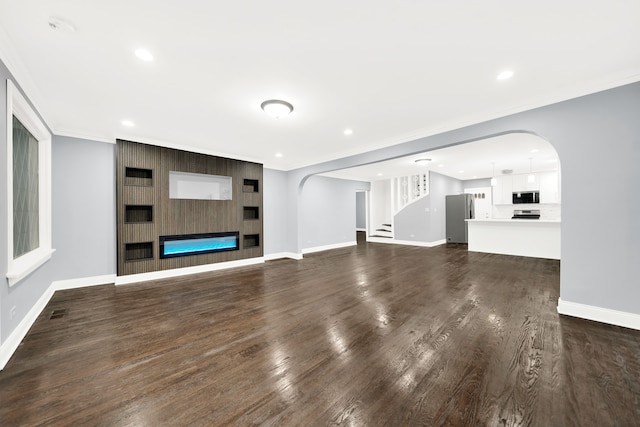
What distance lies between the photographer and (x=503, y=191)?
8.69m

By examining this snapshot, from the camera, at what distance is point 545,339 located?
238 centimetres

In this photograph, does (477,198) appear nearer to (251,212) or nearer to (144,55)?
(251,212)

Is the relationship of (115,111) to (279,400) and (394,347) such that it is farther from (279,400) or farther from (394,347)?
(394,347)

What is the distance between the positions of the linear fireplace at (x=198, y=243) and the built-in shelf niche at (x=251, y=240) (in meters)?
0.29

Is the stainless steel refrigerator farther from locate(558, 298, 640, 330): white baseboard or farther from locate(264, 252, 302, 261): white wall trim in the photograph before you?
locate(558, 298, 640, 330): white baseboard

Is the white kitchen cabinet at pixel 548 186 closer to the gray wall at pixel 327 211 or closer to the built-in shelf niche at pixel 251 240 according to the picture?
the gray wall at pixel 327 211

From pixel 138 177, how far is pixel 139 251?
144 centimetres

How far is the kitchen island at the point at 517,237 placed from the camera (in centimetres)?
605

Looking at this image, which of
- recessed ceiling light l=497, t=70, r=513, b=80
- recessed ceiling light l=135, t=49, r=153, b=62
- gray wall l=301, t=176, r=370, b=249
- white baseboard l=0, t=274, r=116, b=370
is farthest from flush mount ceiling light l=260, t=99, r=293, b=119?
gray wall l=301, t=176, r=370, b=249

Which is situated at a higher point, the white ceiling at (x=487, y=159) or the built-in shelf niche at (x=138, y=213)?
the white ceiling at (x=487, y=159)

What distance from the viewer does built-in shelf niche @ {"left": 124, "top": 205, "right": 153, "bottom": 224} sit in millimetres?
4688

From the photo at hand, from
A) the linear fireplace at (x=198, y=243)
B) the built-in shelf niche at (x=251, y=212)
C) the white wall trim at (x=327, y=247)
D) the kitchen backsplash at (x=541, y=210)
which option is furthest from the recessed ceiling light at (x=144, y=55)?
the kitchen backsplash at (x=541, y=210)

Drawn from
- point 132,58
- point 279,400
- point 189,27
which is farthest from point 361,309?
point 132,58

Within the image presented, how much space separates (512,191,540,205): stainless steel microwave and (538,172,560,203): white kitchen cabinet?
0.17m
